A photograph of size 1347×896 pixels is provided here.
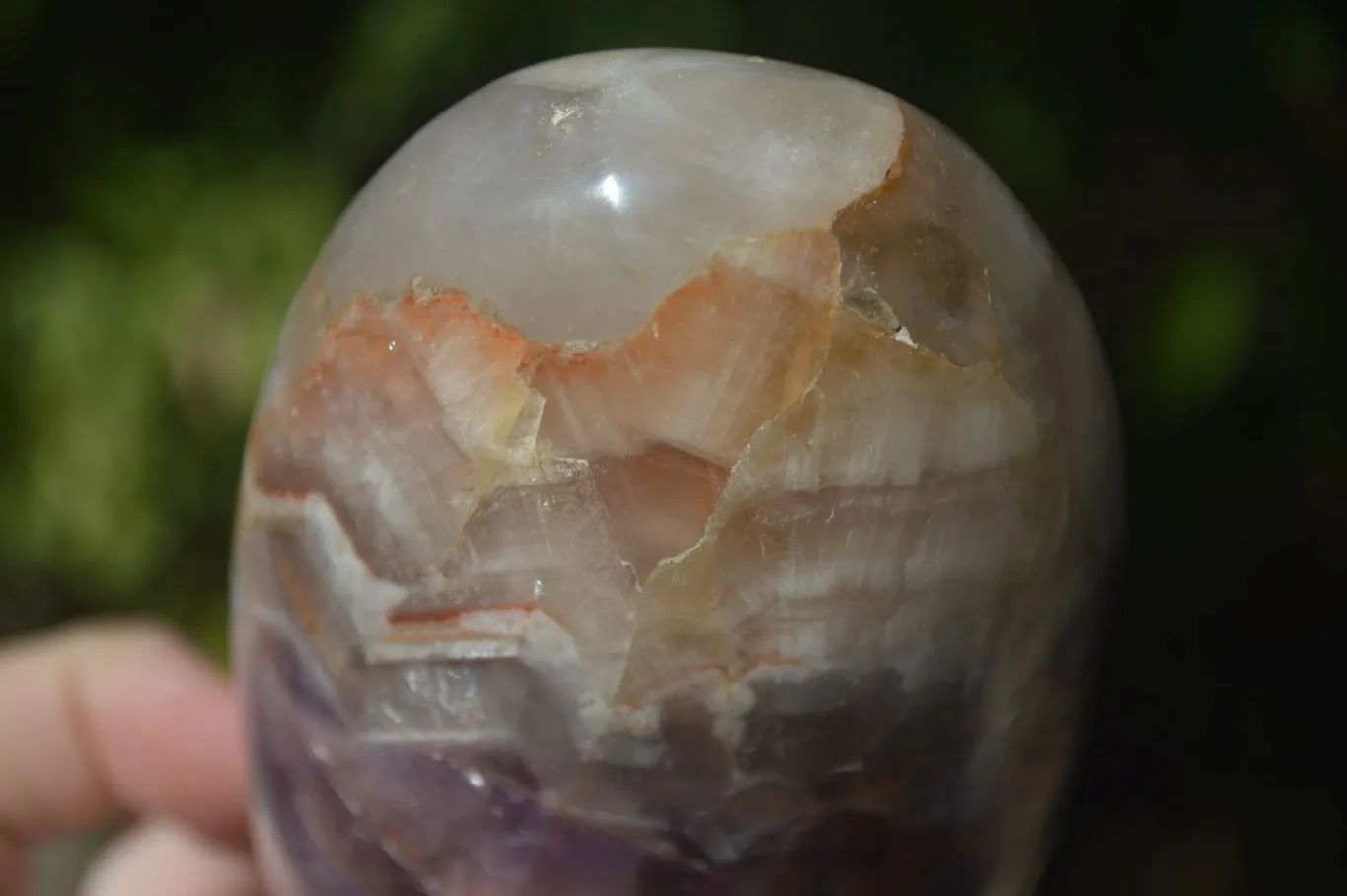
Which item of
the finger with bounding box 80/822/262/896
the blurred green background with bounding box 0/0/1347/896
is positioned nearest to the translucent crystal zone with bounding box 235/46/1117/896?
the finger with bounding box 80/822/262/896

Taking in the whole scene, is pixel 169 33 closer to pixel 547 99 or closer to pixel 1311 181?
pixel 547 99

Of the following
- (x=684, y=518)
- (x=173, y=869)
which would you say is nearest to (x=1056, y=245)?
(x=684, y=518)

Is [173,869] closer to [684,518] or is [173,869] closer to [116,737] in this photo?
[116,737]

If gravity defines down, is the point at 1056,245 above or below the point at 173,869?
above

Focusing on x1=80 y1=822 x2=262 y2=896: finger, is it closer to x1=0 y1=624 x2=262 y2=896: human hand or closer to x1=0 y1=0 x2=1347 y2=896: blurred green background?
x1=0 y1=624 x2=262 y2=896: human hand

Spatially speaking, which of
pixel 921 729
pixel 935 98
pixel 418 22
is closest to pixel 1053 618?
pixel 921 729

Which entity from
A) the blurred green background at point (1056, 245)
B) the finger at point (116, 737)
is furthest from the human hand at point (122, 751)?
the blurred green background at point (1056, 245)
